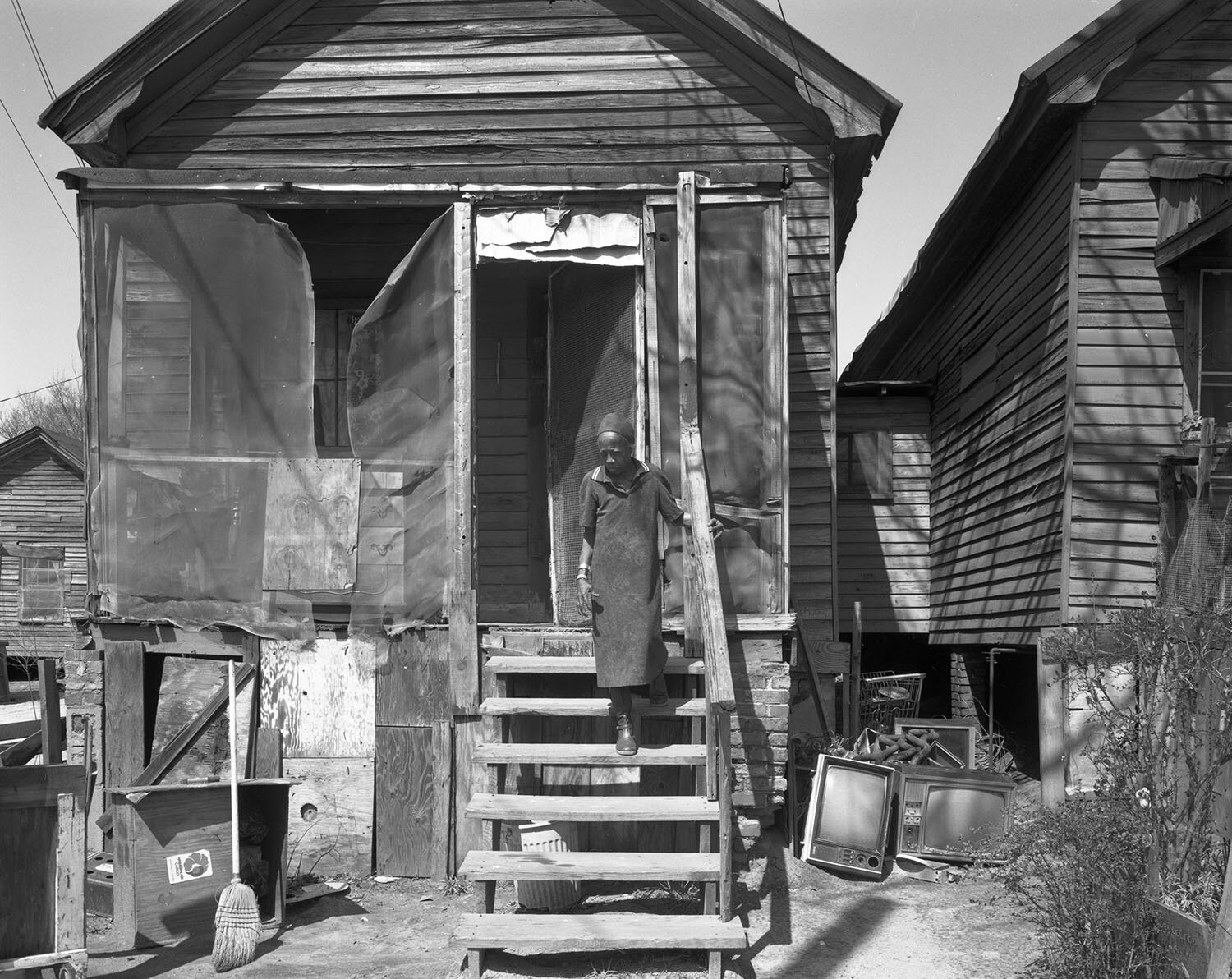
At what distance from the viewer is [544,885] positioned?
6.24 meters

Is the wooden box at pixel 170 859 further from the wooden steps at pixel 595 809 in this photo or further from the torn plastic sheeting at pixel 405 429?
the torn plastic sheeting at pixel 405 429

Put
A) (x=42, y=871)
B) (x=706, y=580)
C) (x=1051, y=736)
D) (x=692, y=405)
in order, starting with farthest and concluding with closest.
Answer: (x=1051, y=736) < (x=692, y=405) < (x=706, y=580) < (x=42, y=871)

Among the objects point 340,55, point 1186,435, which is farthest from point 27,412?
point 1186,435

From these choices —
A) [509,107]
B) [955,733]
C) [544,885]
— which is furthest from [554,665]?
[509,107]

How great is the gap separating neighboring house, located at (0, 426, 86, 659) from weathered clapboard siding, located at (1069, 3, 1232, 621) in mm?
21404

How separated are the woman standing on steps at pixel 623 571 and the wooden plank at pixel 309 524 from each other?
1.98 m

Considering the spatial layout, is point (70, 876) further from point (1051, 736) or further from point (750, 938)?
point (1051, 736)

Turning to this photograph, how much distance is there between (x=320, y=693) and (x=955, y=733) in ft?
17.5

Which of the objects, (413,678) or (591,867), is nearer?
(591,867)

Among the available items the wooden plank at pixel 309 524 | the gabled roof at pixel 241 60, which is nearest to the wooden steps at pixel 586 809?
the wooden plank at pixel 309 524

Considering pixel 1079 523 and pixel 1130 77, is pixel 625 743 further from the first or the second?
pixel 1130 77

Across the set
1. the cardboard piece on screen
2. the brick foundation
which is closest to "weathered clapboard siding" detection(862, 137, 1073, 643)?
the brick foundation

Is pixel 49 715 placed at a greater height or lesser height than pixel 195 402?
lesser

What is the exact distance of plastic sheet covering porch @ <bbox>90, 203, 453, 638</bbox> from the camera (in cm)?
748
